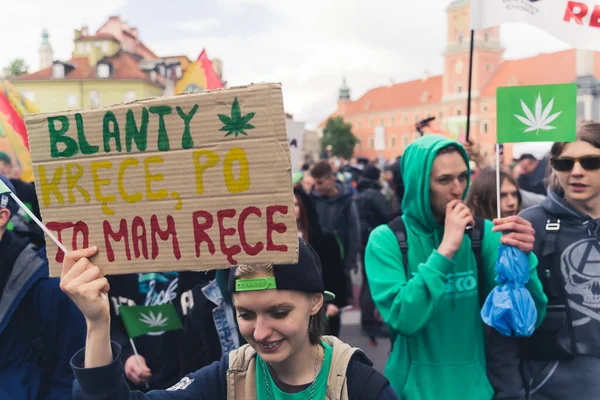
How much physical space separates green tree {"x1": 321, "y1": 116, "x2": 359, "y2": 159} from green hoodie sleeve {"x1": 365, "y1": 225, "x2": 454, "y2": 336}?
98.9 m

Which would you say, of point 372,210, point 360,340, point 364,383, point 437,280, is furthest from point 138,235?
point 372,210

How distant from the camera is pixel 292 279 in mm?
1798

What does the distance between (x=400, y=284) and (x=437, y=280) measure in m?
0.18

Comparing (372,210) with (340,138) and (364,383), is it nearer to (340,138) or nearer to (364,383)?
(364,383)

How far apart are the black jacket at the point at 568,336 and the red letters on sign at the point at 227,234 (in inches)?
55.4

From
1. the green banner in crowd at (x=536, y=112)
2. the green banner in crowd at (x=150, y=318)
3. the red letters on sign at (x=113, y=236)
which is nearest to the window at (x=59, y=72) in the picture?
the green banner in crowd at (x=150, y=318)

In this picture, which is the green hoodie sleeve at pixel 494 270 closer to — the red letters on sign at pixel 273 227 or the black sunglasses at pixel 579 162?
the black sunglasses at pixel 579 162

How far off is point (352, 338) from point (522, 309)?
4.70 metres

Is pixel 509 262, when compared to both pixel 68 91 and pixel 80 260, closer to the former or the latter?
pixel 80 260

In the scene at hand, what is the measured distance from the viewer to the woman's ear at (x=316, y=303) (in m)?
1.91

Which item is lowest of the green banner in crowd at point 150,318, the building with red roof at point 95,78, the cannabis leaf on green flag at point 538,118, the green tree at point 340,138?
the green tree at point 340,138

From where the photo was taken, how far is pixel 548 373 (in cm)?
249

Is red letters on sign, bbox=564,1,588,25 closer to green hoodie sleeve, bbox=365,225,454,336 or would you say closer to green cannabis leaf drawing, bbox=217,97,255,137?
green hoodie sleeve, bbox=365,225,454,336

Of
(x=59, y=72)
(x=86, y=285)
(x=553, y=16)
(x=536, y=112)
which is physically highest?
(x=59, y=72)
